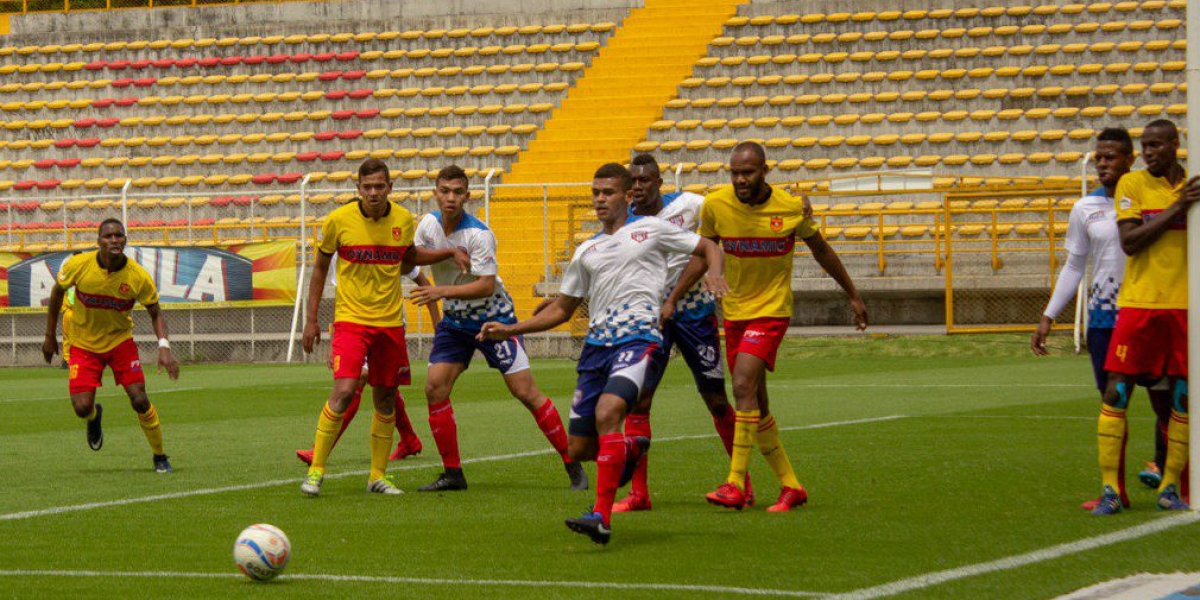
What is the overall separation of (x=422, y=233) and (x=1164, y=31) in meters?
22.0

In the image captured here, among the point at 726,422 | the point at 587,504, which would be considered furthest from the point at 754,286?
the point at 587,504

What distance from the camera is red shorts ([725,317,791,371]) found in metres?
9.04

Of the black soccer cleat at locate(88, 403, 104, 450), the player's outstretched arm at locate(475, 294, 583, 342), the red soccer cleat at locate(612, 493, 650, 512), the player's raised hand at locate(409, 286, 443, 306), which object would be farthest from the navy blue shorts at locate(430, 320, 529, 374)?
the black soccer cleat at locate(88, 403, 104, 450)

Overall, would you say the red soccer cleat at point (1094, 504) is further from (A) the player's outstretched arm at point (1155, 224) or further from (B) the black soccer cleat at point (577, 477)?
(B) the black soccer cleat at point (577, 477)

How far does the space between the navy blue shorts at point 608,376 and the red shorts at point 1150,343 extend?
2.30 meters

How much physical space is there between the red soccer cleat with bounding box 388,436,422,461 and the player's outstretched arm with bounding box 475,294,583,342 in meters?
4.42

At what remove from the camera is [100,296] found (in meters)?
12.0

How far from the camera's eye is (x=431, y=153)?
31922mm

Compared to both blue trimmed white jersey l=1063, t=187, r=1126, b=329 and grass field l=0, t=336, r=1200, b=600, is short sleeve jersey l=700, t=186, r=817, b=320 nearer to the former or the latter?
grass field l=0, t=336, r=1200, b=600

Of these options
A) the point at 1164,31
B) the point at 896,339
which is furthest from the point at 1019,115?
the point at 896,339

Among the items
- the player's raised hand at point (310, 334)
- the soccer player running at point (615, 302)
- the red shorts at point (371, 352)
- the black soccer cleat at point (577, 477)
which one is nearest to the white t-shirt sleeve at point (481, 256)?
the red shorts at point (371, 352)

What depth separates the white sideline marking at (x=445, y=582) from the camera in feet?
21.3

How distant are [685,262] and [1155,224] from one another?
259 cm

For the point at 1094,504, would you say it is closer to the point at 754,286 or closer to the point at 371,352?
the point at 754,286
